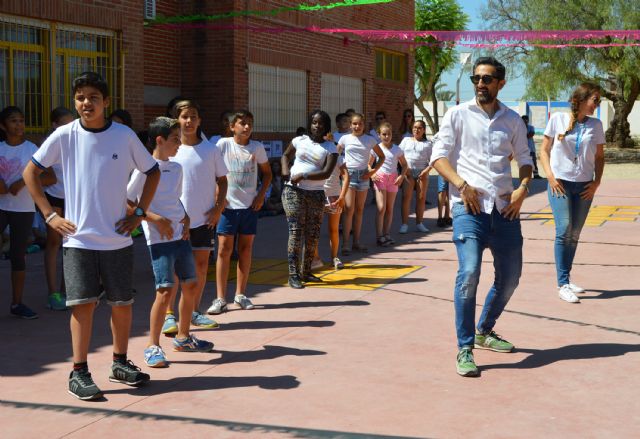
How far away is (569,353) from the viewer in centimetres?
638

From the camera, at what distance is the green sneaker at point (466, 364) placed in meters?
5.74

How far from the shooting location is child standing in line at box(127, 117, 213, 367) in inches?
235

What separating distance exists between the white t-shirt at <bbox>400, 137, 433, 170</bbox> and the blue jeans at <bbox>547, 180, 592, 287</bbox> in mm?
5292

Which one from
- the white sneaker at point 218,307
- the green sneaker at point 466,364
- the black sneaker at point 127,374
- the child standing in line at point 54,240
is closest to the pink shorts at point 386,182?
the white sneaker at point 218,307

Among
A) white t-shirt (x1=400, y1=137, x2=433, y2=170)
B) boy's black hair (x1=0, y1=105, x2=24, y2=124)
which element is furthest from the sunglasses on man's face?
white t-shirt (x1=400, y1=137, x2=433, y2=170)

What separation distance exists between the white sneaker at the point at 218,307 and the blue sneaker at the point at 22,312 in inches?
57.3

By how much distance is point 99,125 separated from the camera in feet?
17.1

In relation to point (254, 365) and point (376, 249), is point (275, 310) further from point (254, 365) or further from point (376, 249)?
point (376, 249)

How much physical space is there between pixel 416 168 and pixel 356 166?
2767 mm

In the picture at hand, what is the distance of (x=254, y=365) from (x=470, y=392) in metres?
1.49

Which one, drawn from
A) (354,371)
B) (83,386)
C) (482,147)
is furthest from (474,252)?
(83,386)

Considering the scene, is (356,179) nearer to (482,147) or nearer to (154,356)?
(482,147)

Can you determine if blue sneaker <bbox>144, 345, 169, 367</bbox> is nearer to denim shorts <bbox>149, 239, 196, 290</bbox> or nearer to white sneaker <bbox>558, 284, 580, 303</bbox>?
denim shorts <bbox>149, 239, 196, 290</bbox>

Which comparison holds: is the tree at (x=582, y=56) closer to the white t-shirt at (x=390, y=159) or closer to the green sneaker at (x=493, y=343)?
the white t-shirt at (x=390, y=159)
